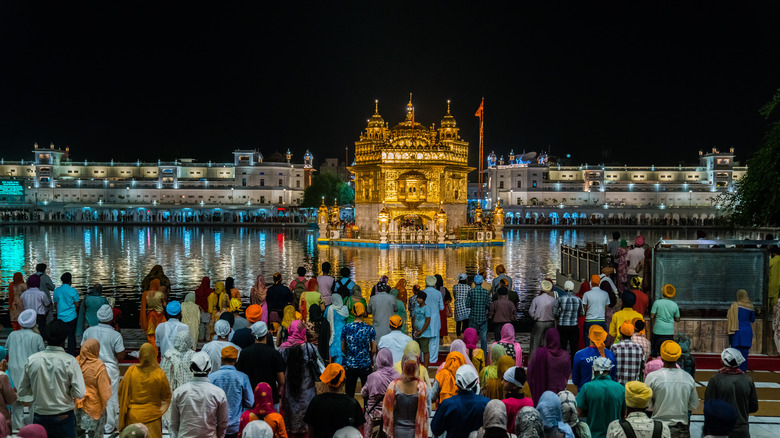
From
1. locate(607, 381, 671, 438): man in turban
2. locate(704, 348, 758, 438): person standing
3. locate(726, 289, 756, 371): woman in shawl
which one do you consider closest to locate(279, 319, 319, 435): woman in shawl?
locate(607, 381, 671, 438): man in turban

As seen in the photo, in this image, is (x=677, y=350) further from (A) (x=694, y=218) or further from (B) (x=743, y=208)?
(A) (x=694, y=218)

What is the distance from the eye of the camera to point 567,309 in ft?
35.0

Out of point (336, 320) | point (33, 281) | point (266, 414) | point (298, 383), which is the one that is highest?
point (33, 281)

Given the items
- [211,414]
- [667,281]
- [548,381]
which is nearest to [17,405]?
[211,414]

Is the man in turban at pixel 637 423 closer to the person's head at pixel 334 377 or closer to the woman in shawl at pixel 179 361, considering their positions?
the person's head at pixel 334 377

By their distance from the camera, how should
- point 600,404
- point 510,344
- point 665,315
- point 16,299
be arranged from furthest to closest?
point 16,299
point 665,315
point 510,344
point 600,404

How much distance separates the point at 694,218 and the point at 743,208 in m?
81.9

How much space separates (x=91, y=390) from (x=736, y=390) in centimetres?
640

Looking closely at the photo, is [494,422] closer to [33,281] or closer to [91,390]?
[91,390]

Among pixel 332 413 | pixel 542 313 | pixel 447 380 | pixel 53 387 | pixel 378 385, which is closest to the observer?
pixel 332 413

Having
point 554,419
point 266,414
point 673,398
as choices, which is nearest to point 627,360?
point 673,398

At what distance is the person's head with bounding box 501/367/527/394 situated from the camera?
20.1ft

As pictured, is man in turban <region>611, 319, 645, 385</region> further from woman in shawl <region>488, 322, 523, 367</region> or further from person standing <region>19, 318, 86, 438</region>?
person standing <region>19, 318, 86, 438</region>

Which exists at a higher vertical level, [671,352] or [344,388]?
[671,352]
